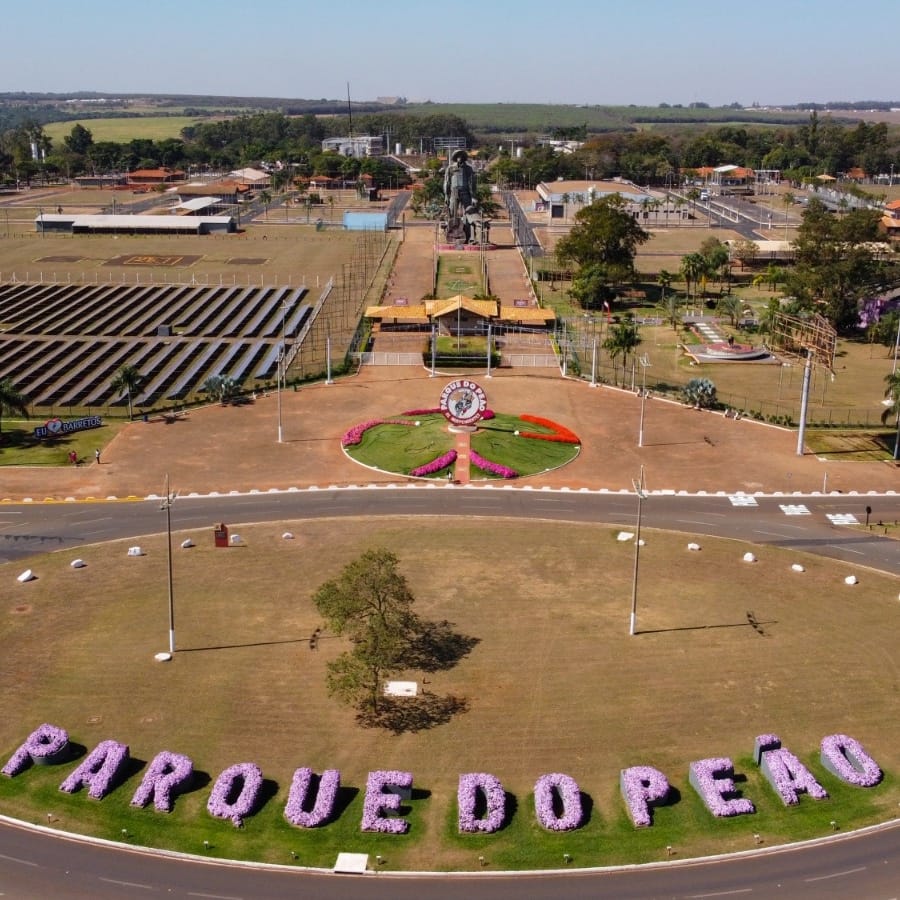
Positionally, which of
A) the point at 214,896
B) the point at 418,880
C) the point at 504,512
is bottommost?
the point at 418,880

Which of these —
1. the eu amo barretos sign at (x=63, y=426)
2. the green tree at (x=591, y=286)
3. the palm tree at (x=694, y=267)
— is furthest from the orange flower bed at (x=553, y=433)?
the palm tree at (x=694, y=267)

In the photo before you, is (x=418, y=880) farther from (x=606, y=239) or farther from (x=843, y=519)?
(x=606, y=239)

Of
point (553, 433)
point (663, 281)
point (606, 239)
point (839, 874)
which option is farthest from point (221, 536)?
point (663, 281)

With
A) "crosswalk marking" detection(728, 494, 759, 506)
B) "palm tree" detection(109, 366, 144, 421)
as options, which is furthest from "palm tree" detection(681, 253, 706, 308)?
"palm tree" detection(109, 366, 144, 421)

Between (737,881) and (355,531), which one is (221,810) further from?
(355,531)

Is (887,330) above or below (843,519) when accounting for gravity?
above

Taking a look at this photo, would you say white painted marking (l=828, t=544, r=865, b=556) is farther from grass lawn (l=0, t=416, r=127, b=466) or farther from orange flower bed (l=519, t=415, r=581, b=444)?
→ grass lawn (l=0, t=416, r=127, b=466)

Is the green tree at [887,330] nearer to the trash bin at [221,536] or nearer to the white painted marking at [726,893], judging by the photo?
the trash bin at [221,536]
